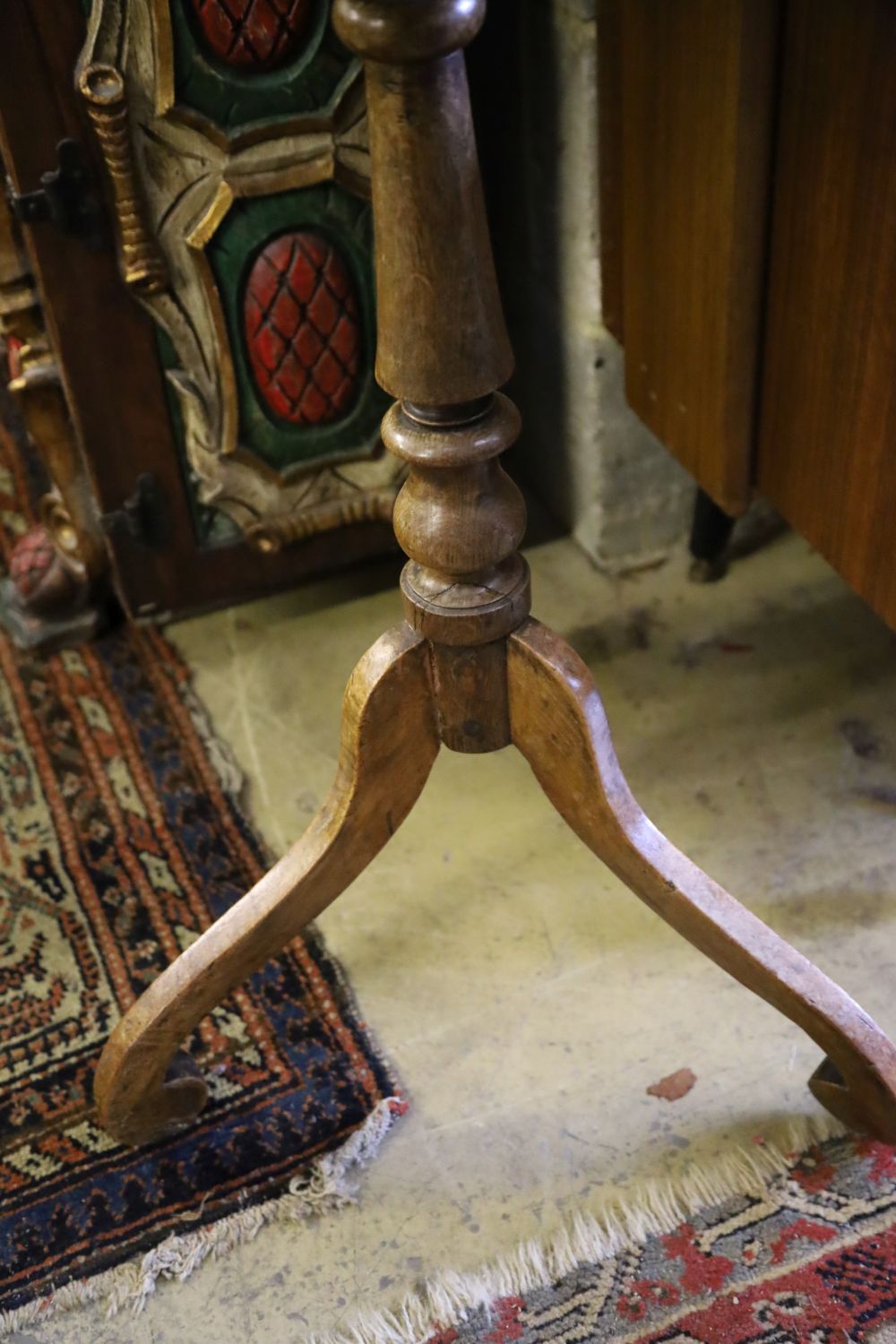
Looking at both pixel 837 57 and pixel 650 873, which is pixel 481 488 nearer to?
pixel 650 873

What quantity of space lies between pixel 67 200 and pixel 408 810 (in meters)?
0.60

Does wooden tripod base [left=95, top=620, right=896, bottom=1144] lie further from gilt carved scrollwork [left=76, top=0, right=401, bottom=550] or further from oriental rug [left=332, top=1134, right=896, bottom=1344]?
gilt carved scrollwork [left=76, top=0, right=401, bottom=550]

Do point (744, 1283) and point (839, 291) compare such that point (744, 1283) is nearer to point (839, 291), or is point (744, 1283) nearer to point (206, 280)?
point (839, 291)

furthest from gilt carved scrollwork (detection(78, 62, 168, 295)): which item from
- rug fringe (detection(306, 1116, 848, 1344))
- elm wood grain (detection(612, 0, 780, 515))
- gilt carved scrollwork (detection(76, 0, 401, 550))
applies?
rug fringe (detection(306, 1116, 848, 1344))

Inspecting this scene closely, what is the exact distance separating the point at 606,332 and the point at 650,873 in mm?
634

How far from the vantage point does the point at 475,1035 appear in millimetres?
1017

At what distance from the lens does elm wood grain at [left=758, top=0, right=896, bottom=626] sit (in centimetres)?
84

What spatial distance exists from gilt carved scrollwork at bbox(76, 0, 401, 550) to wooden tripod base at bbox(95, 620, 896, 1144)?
50 centimetres

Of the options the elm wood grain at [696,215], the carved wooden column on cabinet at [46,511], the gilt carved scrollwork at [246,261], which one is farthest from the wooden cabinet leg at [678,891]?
the carved wooden column on cabinet at [46,511]

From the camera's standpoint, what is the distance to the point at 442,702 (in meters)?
0.84

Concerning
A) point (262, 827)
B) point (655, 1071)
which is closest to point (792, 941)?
point (655, 1071)

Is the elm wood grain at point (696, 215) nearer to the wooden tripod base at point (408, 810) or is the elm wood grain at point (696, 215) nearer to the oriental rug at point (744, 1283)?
the wooden tripod base at point (408, 810)

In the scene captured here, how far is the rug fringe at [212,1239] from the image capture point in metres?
0.88

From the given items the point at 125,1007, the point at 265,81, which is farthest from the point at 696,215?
the point at 125,1007
